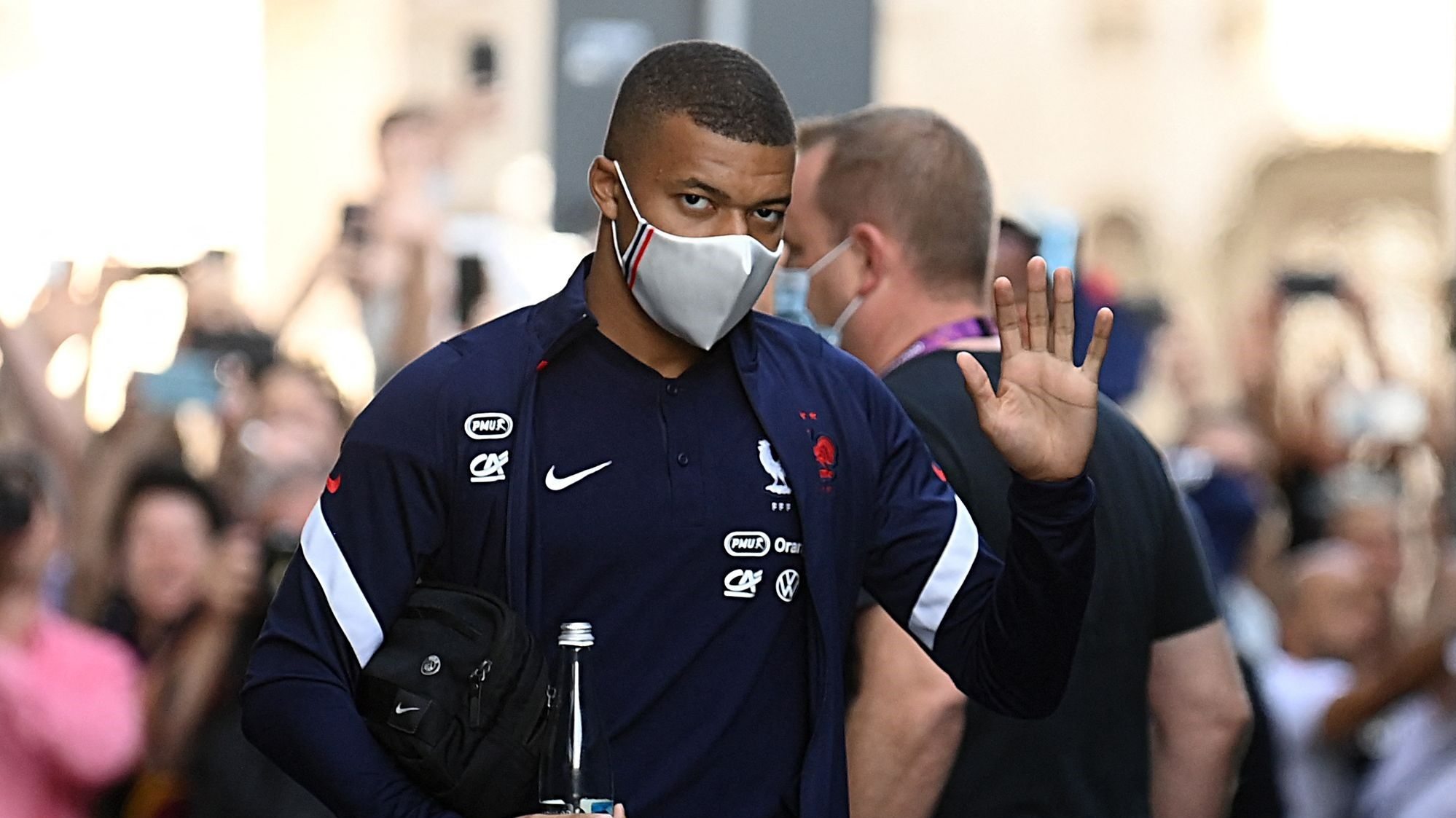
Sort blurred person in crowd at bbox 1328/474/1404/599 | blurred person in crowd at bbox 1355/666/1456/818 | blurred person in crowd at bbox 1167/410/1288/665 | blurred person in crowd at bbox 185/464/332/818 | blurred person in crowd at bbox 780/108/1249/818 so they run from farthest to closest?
blurred person in crowd at bbox 1328/474/1404/599 < blurred person in crowd at bbox 1167/410/1288/665 < blurred person in crowd at bbox 1355/666/1456/818 < blurred person in crowd at bbox 185/464/332/818 < blurred person in crowd at bbox 780/108/1249/818

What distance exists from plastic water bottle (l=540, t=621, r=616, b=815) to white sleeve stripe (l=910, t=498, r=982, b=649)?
501 millimetres

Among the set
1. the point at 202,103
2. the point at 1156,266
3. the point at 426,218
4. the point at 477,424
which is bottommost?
the point at 1156,266

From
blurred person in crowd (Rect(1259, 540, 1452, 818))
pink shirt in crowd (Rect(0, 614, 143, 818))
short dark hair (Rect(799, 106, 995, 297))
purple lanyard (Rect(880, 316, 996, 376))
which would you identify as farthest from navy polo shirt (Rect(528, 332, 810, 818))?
blurred person in crowd (Rect(1259, 540, 1452, 818))

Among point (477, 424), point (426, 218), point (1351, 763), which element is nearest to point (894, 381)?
point (477, 424)

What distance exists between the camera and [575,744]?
9.16 feet

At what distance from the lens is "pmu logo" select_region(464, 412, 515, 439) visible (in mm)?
2887

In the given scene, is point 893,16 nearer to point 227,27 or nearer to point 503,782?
point 227,27

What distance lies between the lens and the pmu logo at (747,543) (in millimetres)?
2930

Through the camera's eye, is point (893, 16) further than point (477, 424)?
Yes

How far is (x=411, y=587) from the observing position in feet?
9.44

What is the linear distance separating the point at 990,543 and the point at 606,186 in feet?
3.32

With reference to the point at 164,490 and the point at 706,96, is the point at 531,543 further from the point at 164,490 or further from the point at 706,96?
the point at 164,490

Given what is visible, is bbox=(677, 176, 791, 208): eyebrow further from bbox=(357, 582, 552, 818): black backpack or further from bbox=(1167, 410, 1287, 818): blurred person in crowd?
bbox=(1167, 410, 1287, 818): blurred person in crowd

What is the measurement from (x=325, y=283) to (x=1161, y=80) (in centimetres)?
2526
